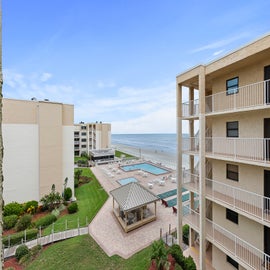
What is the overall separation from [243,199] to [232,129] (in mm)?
3688

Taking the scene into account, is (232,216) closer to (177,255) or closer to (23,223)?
(177,255)

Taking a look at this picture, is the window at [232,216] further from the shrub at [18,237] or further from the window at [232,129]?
the shrub at [18,237]

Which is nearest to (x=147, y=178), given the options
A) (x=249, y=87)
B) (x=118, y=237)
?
(x=118, y=237)

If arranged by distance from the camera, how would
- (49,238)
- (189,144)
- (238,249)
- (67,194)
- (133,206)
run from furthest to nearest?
1. (67,194)
2. (133,206)
3. (49,238)
4. (189,144)
5. (238,249)

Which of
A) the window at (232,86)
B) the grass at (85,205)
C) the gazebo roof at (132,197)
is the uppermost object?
the window at (232,86)

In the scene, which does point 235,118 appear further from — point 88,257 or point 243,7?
point 88,257

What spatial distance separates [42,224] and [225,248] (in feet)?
51.0

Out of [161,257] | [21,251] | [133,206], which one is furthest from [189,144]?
[21,251]

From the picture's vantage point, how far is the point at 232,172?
8961 mm

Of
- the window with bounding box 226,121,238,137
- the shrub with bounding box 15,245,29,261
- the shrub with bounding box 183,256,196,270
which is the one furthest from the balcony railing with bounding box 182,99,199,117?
the shrub with bounding box 15,245,29,261

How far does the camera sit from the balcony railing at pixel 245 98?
718 centimetres

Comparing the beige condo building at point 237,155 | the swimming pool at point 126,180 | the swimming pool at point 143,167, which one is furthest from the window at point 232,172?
the swimming pool at point 143,167

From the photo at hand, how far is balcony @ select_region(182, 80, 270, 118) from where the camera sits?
715 centimetres

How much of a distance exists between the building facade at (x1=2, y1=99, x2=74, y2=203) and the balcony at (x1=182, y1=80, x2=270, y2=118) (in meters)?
16.3
